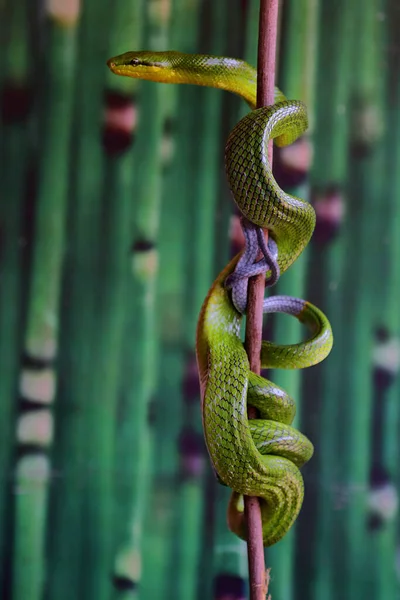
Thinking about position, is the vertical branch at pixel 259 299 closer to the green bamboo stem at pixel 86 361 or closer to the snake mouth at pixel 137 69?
the snake mouth at pixel 137 69

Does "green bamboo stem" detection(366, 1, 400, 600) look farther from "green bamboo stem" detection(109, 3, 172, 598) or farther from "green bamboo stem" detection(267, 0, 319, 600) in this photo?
"green bamboo stem" detection(109, 3, 172, 598)

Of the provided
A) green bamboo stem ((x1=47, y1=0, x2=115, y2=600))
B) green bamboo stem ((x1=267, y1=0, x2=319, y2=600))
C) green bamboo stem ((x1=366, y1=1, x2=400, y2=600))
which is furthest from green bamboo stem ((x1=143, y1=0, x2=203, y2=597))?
green bamboo stem ((x1=366, y1=1, x2=400, y2=600))

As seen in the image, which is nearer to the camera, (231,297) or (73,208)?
(231,297)

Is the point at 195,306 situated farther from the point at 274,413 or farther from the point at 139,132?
the point at 274,413

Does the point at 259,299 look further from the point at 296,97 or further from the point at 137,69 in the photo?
the point at 296,97

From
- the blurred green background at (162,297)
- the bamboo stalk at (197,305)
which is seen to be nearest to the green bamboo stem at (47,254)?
the blurred green background at (162,297)

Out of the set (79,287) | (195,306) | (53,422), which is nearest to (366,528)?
(195,306)
